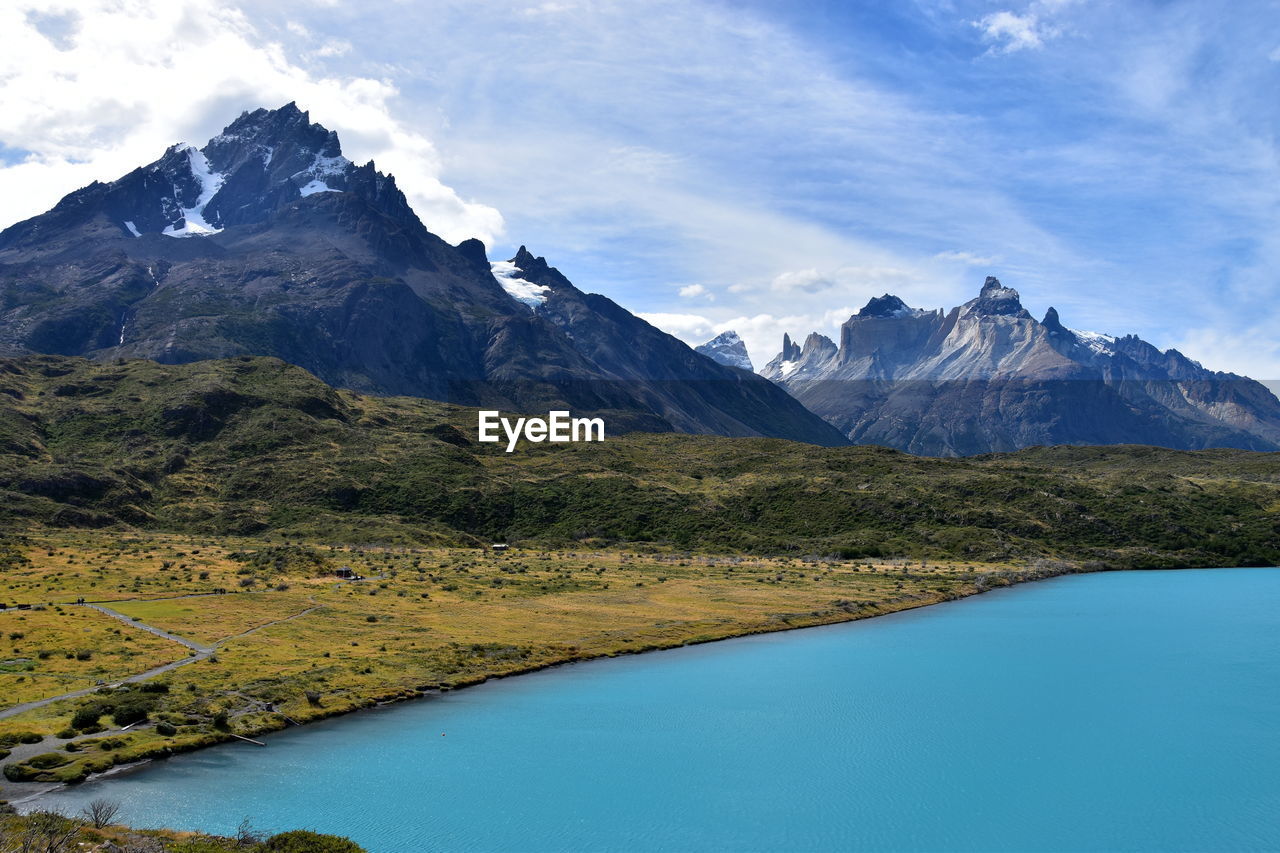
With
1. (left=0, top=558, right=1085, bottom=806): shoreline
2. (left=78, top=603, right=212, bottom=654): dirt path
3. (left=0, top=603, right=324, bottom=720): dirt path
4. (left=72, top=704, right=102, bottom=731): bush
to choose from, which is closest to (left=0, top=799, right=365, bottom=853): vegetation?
(left=0, top=558, right=1085, bottom=806): shoreline

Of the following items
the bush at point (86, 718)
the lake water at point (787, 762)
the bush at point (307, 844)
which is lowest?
the lake water at point (787, 762)

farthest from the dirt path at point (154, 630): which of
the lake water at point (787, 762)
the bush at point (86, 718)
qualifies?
the lake water at point (787, 762)

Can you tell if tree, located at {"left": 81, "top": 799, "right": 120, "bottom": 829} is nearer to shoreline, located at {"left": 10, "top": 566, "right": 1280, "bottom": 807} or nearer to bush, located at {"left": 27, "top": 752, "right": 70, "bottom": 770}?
shoreline, located at {"left": 10, "top": 566, "right": 1280, "bottom": 807}

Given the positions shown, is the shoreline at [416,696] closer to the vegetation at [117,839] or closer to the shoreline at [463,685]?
the shoreline at [463,685]

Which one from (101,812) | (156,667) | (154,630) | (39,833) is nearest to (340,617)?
(154,630)

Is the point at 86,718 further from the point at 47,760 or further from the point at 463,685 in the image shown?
the point at 463,685
